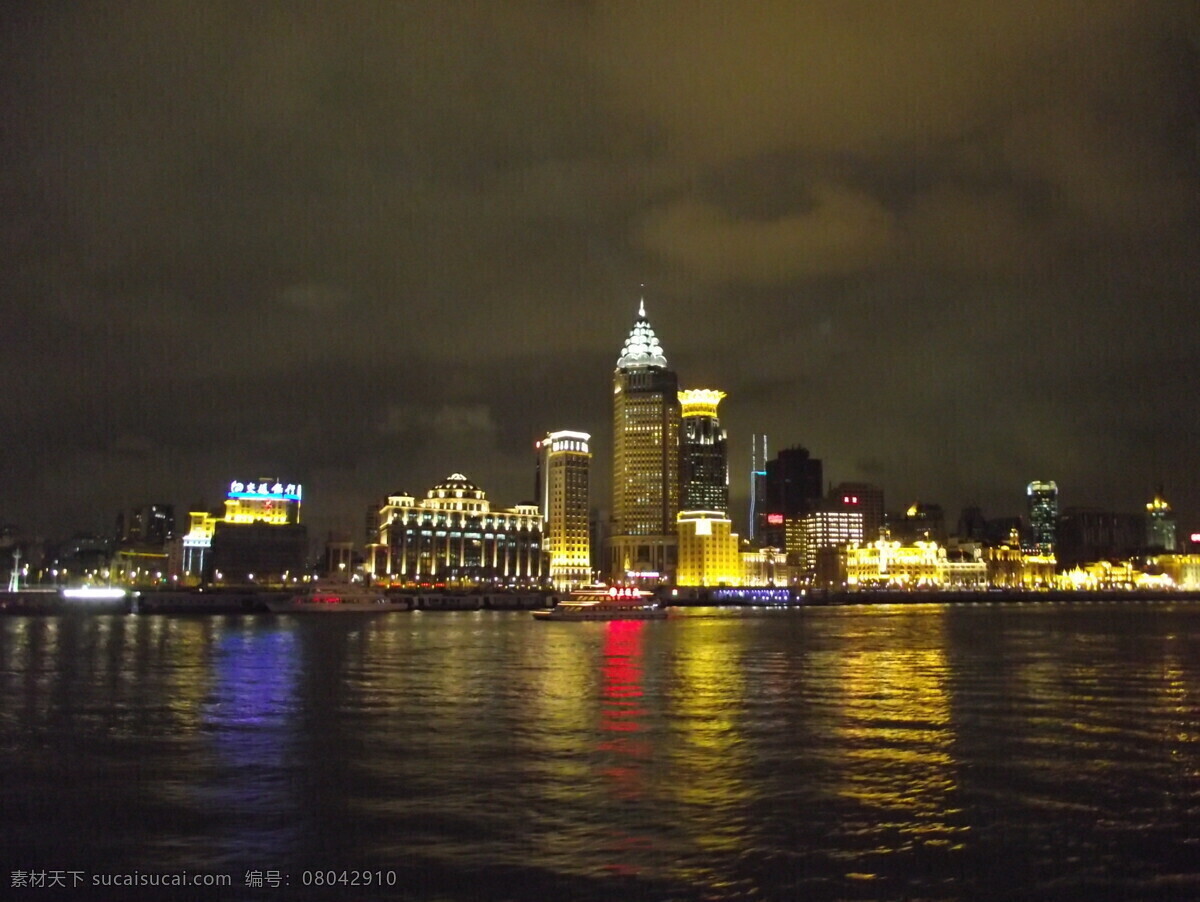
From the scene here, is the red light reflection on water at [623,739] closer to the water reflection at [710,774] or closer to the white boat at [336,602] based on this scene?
the water reflection at [710,774]

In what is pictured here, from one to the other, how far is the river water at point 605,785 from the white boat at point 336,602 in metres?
98.2

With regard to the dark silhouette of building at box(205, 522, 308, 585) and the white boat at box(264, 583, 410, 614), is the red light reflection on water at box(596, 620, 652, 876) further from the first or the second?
the dark silhouette of building at box(205, 522, 308, 585)

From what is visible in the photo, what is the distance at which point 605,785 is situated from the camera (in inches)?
826

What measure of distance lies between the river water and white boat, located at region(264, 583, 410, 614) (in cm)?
9822

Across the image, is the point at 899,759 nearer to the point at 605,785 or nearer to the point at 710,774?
the point at 710,774

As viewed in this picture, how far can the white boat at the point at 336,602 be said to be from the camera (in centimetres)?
14062

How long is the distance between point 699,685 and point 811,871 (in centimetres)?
2489

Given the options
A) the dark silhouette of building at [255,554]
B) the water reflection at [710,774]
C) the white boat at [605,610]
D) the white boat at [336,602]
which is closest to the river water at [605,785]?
the water reflection at [710,774]

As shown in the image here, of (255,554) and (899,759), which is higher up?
(255,554)

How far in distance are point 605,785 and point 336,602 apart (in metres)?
127

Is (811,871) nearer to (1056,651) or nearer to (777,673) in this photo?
(777,673)

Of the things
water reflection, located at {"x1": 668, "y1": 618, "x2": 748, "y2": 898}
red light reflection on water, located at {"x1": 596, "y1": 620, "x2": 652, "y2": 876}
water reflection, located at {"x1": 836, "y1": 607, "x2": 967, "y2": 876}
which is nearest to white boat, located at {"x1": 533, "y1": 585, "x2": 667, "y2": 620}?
red light reflection on water, located at {"x1": 596, "y1": 620, "x2": 652, "y2": 876}

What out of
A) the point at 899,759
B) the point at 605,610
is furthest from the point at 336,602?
the point at 899,759

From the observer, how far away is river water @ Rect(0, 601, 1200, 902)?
15469mm
